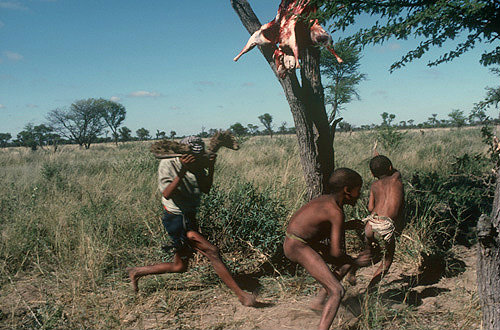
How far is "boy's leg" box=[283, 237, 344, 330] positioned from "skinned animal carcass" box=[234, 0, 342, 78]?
156 centimetres

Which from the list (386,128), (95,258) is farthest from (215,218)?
(386,128)

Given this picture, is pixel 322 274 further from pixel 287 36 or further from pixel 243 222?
pixel 287 36

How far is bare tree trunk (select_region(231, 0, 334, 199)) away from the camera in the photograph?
3658 millimetres

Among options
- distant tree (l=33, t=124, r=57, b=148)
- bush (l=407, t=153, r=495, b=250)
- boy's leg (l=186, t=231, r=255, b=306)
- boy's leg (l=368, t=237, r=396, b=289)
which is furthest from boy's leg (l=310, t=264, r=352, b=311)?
distant tree (l=33, t=124, r=57, b=148)

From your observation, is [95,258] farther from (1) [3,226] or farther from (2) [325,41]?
(2) [325,41]

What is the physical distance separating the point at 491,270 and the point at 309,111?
2.16 meters

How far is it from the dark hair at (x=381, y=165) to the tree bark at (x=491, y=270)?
1.08 m

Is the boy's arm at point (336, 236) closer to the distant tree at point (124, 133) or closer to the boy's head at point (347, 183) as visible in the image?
the boy's head at point (347, 183)

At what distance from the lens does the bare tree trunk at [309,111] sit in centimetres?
366

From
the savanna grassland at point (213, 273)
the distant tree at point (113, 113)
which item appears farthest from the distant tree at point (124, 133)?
the savanna grassland at point (213, 273)

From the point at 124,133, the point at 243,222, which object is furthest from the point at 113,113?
the point at 243,222

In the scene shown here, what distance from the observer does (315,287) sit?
11.8ft

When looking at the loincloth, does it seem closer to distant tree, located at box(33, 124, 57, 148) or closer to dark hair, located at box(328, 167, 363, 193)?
dark hair, located at box(328, 167, 363, 193)

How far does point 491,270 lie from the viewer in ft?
7.73
